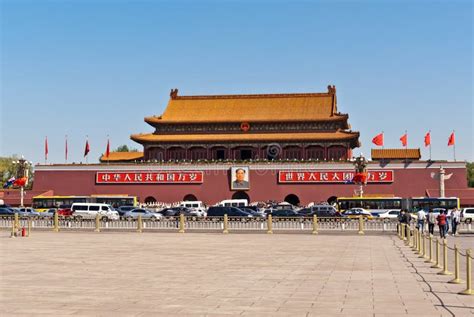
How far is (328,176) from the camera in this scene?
6694 cm

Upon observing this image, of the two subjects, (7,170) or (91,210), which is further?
(7,170)

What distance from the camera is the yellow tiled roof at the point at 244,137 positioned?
70.1 m

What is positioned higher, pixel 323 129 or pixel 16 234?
pixel 323 129

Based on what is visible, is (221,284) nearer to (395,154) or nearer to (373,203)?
(373,203)

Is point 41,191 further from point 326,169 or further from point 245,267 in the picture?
point 245,267

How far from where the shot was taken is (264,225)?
129ft

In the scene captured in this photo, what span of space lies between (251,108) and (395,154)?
20.8 metres

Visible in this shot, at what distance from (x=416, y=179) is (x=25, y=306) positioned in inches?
2290

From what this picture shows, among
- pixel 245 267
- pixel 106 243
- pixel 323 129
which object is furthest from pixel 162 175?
pixel 245 267

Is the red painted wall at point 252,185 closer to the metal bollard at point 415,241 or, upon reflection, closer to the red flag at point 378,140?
the red flag at point 378,140

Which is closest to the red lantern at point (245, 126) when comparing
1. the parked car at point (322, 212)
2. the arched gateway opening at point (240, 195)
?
the arched gateway opening at point (240, 195)

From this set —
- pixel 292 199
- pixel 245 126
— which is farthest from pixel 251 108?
pixel 292 199

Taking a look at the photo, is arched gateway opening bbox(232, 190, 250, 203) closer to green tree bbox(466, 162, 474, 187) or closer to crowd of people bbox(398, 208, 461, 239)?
crowd of people bbox(398, 208, 461, 239)

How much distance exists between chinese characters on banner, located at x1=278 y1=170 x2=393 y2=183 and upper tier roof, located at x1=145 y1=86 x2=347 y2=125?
6269 mm
